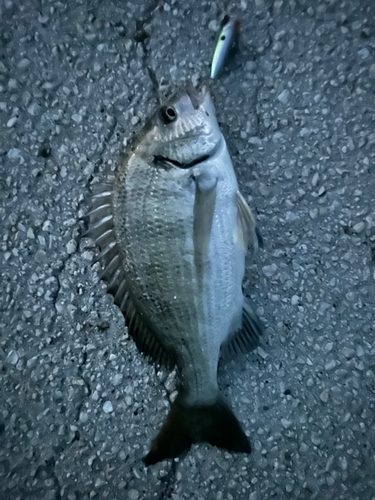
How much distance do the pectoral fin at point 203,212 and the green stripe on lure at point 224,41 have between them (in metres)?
0.38

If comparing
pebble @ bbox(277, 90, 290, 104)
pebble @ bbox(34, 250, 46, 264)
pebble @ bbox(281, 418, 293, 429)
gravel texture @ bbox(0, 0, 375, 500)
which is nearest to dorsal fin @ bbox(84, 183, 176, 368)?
gravel texture @ bbox(0, 0, 375, 500)

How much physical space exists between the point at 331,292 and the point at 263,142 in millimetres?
444

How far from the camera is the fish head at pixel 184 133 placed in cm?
87

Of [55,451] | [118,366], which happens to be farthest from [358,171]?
[55,451]

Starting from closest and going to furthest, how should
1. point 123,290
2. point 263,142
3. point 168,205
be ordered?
point 168,205 → point 123,290 → point 263,142

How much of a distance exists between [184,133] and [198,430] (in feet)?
2.39

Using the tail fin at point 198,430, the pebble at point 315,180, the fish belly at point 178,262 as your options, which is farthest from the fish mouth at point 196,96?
the tail fin at point 198,430

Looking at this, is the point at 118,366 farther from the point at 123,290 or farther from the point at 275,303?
the point at 275,303

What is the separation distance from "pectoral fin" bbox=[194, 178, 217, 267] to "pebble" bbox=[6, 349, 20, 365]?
607 millimetres

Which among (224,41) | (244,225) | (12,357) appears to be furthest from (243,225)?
(12,357)

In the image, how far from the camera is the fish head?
0.87 m

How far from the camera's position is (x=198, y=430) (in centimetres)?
102

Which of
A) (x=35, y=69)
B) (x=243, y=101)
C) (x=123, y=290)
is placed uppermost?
(x=35, y=69)

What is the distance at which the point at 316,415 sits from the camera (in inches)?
42.9
